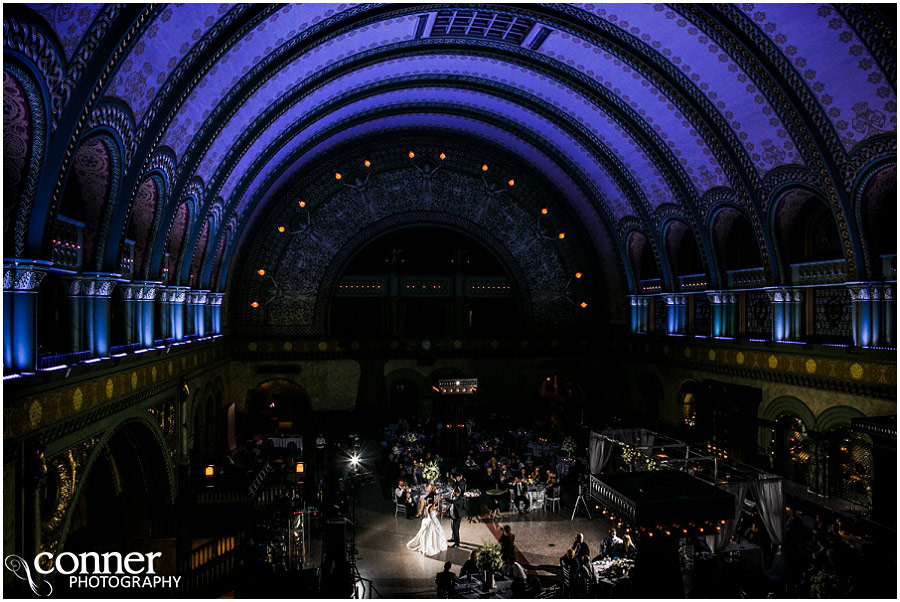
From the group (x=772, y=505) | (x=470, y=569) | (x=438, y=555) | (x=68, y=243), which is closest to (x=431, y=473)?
(x=438, y=555)

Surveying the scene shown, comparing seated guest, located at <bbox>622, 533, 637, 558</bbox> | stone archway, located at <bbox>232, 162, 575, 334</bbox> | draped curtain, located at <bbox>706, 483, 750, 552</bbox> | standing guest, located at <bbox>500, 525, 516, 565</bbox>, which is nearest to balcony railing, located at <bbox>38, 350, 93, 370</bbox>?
standing guest, located at <bbox>500, 525, 516, 565</bbox>

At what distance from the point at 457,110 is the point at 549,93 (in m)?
4.27

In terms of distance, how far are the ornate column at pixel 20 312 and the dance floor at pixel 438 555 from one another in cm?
787

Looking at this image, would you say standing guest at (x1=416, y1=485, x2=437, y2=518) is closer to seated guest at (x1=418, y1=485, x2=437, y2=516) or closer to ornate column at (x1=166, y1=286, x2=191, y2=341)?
seated guest at (x1=418, y1=485, x2=437, y2=516)

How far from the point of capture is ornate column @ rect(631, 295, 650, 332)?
24.2 meters

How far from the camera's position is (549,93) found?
806 inches

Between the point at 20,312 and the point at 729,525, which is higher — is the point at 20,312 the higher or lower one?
the higher one

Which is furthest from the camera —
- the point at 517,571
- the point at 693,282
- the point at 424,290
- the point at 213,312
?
the point at 424,290

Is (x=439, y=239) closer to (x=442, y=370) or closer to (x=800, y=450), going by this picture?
(x=442, y=370)

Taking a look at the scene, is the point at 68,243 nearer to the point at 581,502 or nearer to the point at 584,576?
the point at 584,576

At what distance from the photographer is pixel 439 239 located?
26125 millimetres

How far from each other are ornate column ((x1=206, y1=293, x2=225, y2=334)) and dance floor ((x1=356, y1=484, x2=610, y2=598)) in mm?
7980

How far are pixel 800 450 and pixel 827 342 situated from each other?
11.1 feet

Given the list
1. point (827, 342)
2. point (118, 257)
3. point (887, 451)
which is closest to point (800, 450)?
point (827, 342)
